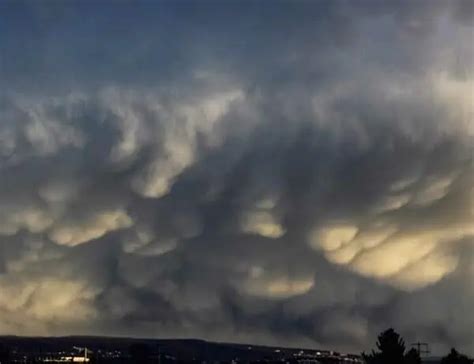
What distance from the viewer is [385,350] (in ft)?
397

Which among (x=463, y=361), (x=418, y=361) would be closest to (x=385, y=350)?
(x=418, y=361)

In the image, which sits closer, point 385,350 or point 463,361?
point 385,350

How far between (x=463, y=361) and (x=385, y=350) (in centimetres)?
1473

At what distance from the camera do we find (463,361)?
5098 inches

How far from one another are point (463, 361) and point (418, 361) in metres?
9.36

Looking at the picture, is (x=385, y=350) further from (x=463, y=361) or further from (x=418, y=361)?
(x=463, y=361)

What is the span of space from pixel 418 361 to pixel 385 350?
5.52 m

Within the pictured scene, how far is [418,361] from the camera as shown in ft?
405
